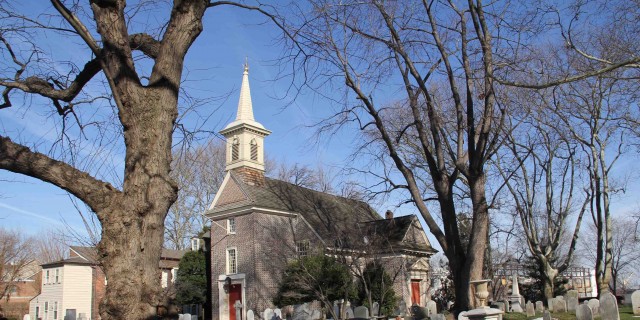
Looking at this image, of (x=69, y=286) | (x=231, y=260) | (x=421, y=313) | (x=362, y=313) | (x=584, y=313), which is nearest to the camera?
(x=584, y=313)

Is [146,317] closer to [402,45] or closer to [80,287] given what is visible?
[402,45]

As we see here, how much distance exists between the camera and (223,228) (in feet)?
108

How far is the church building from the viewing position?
30297 millimetres

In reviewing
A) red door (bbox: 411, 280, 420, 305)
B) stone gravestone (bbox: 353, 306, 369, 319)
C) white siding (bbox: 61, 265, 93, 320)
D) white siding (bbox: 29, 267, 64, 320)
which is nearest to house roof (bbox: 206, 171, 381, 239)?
red door (bbox: 411, 280, 420, 305)

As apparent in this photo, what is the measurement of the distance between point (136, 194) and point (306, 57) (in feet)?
10.0

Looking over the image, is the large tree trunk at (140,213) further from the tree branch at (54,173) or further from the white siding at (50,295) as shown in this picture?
the white siding at (50,295)

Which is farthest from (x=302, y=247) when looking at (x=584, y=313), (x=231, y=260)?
(x=584, y=313)

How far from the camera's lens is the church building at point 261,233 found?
30.3 metres

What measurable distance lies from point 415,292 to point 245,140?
14405mm

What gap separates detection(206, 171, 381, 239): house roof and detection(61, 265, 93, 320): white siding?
53.4 feet

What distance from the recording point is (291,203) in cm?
3409

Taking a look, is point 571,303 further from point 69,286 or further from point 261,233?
point 69,286

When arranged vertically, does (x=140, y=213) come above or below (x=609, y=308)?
above

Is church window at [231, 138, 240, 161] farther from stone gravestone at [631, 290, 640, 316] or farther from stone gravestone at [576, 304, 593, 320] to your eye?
stone gravestone at [576, 304, 593, 320]
